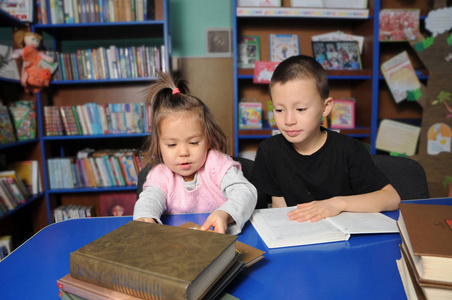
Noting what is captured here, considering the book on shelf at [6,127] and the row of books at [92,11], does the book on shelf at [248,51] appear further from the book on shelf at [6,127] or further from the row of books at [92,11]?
the book on shelf at [6,127]

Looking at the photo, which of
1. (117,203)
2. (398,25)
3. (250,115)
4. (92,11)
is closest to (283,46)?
(250,115)

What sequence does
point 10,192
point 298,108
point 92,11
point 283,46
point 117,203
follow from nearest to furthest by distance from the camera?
point 298,108
point 10,192
point 92,11
point 283,46
point 117,203

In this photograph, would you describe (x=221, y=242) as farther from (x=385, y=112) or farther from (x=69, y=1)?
(x=385, y=112)

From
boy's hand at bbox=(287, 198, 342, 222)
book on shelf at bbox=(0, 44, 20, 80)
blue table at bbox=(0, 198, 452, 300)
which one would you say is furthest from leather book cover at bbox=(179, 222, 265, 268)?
book on shelf at bbox=(0, 44, 20, 80)

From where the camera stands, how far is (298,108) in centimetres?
104

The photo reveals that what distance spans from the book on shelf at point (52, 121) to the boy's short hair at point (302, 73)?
2087 millimetres

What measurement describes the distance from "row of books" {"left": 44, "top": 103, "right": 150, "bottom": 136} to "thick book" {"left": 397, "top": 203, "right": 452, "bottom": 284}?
220cm

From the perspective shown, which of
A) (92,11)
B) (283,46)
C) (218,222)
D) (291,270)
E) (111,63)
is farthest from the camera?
(283,46)

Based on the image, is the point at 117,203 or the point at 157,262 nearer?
the point at 157,262

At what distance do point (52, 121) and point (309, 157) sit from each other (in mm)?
2221

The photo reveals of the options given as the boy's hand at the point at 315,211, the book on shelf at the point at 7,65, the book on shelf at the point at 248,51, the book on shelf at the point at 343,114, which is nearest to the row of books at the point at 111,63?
the book on shelf at the point at 7,65

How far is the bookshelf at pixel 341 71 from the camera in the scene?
7.64ft

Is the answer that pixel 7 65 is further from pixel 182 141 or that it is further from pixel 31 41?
pixel 182 141

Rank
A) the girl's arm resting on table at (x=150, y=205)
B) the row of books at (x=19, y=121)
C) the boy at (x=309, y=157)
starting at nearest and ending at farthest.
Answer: the girl's arm resting on table at (x=150, y=205) < the boy at (x=309, y=157) < the row of books at (x=19, y=121)
